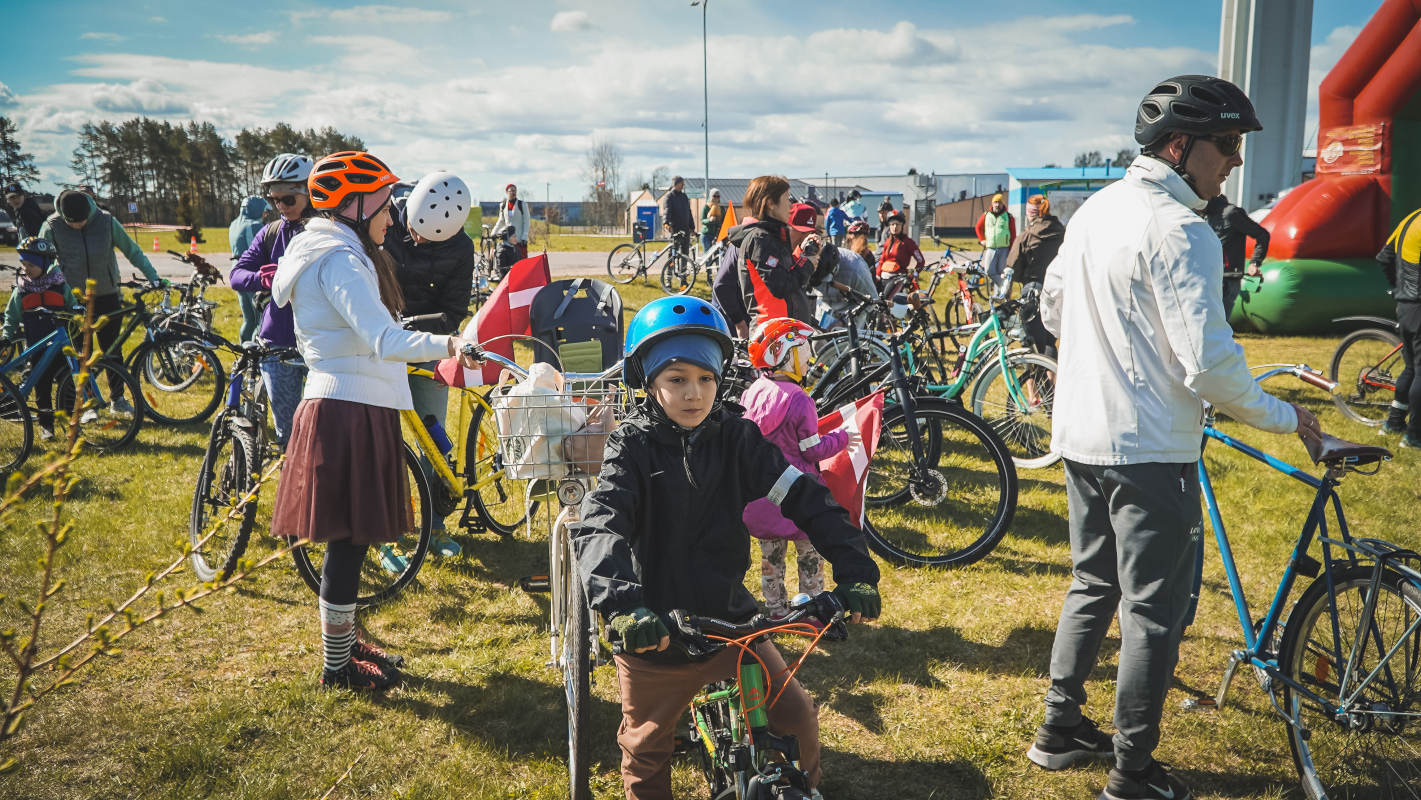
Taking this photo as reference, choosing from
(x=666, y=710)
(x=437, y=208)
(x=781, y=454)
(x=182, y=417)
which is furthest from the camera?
(x=182, y=417)

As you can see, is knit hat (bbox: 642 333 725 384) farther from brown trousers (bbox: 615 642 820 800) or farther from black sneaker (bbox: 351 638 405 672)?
black sneaker (bbox: 351 638 405 672)

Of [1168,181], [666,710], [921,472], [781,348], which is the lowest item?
[666,710]

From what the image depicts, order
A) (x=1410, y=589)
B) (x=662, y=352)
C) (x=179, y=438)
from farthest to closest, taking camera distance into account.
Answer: (x=179, y=438)
(x=1410, y=589)
(x=662, y=352)

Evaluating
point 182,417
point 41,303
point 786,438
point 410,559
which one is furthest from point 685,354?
point 182,417

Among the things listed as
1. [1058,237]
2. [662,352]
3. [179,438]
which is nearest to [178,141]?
[179,438]

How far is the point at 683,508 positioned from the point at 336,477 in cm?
181

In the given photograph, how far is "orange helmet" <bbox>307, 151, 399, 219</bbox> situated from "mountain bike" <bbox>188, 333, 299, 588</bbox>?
1.35m

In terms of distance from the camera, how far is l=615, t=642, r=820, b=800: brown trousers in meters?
2.40

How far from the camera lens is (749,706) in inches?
84.4

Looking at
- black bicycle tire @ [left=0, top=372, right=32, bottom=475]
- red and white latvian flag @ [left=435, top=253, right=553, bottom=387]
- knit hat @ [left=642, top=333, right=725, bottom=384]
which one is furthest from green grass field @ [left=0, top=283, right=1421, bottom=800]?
knit hat @ [left=642, top=333, right=725, bottom=384]

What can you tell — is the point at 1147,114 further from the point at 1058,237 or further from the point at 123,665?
the point at 1058,237

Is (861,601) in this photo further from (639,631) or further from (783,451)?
(783,451)

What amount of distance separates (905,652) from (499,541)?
2.89m

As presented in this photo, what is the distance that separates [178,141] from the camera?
168ft
